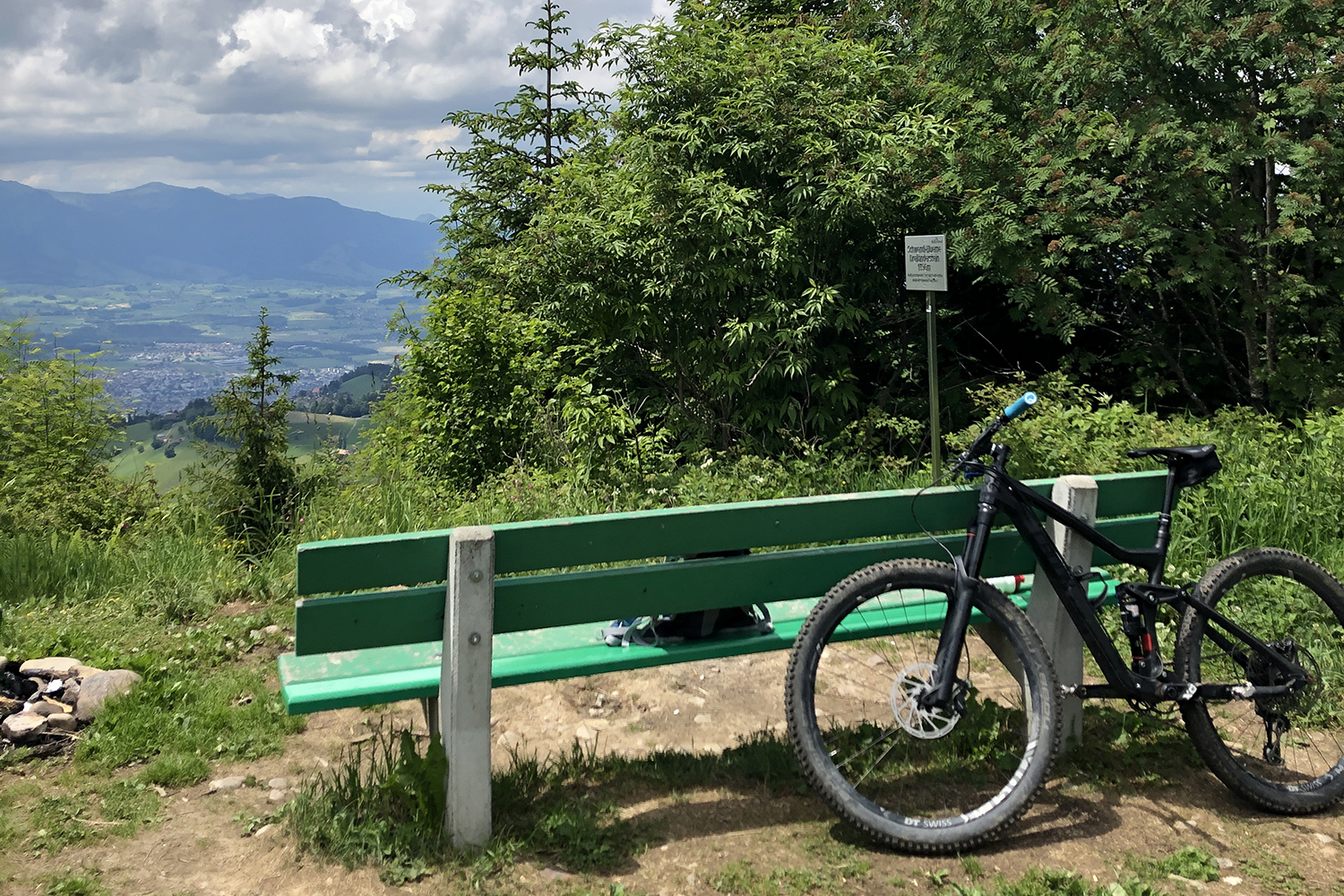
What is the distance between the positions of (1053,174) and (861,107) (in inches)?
76.2

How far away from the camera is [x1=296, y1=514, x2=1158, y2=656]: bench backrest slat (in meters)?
2.51

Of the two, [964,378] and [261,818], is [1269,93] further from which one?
[261,818]

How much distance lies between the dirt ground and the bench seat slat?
443mm

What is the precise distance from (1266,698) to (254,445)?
8.34 meters

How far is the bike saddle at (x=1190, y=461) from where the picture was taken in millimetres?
3045

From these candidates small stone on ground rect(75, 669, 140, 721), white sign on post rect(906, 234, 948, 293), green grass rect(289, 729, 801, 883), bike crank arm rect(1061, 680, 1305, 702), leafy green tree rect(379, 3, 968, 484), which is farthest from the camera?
leafy green tree rect(379, 3, 968, 484)

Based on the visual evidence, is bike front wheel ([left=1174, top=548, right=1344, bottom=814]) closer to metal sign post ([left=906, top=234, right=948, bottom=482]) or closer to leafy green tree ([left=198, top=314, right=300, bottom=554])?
metal sign post ([left=906, top=234, right=948, bottom=482])

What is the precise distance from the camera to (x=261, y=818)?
294 centimetres

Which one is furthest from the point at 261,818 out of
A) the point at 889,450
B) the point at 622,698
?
the point at 889,450

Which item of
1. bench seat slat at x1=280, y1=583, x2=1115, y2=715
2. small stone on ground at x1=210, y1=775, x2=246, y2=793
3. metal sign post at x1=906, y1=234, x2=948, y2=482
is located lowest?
small stone on ground at x1=210, y1=775, x2=246, y2=793

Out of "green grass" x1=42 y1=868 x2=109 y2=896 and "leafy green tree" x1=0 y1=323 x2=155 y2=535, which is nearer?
"green grass" x1=42 y1=868 x2=109 y2=896

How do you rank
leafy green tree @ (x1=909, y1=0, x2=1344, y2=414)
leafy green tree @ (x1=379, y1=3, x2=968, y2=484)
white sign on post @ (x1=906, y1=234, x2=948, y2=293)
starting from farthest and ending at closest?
leafy green tree @ (x1=379, y1=3, x2=968, y2=484)
white sign on post @ (x1=906, y1=234, x2=948, y2=293)
leafy green tree @ (x1=909, y1=0, x2=1344, y2=414)

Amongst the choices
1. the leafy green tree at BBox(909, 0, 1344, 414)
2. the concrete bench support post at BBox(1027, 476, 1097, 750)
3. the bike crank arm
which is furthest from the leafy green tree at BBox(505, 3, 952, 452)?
the bike crank arm

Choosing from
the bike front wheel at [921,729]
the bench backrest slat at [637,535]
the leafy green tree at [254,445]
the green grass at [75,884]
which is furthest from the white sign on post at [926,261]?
the green grass at [75,884]
